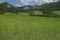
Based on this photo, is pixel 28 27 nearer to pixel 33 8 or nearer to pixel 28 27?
pixel 28 27

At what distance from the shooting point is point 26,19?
2.97 m

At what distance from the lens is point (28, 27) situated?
293 cm

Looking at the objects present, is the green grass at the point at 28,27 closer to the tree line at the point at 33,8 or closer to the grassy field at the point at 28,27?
the grassy field at the point at 28,27

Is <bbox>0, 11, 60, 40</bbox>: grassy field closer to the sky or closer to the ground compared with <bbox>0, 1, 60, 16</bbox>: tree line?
closer to the ground

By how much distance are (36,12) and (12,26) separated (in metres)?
0.56

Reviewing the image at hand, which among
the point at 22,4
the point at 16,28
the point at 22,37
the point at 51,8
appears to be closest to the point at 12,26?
the point at 16,28

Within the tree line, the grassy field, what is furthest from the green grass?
the tree line

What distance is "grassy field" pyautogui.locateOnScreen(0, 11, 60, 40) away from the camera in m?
2.86

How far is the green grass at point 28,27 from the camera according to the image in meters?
2.86

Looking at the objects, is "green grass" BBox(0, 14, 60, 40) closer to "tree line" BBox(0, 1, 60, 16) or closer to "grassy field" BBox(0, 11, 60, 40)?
"grassy field" BBox(0, 11, 60, 40)

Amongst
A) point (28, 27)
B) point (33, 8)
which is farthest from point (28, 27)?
point (33, 8)

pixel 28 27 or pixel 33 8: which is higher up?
pixel 33 8

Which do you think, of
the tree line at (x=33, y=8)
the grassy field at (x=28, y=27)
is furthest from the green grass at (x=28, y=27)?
the tree line at (x=33, y=8)

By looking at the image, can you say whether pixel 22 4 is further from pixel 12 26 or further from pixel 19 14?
pixel 12 26
